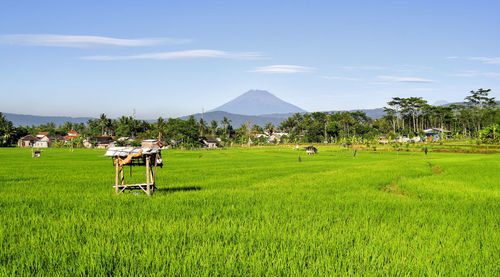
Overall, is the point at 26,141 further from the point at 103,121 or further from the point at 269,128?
the point at 269,128

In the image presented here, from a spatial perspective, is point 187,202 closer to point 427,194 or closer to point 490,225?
point 490,225

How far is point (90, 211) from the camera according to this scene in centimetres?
959

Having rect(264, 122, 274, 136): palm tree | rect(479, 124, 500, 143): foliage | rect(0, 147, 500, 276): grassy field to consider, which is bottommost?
rect(0, 147, 500, 276): grassy field

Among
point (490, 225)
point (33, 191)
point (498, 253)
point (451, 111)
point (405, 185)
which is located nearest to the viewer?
point (498, 253)

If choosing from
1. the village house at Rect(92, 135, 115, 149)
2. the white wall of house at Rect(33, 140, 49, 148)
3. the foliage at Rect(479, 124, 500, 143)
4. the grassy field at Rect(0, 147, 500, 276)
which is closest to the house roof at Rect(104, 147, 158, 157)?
the grassy field at Rect(0, 147, 500, 276)

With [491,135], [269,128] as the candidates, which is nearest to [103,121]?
[269,128]

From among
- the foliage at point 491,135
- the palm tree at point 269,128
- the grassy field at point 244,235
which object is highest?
the palm tree at point 269,128

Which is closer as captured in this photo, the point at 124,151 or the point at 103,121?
the point at 124,151

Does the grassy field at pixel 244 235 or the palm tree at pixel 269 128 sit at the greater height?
the palm tree at pixel 269 128

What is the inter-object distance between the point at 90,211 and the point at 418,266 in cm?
779

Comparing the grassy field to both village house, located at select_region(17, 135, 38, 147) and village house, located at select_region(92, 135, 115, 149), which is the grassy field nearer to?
village house, located at select_region(92, 135, 115, 149)

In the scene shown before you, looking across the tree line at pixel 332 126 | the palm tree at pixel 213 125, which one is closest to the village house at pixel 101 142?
the tree line at pixel 332 126

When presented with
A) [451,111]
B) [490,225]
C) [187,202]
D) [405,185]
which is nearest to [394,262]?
[490,225]

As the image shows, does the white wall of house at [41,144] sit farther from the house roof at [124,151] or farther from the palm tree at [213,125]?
the house roof at [124,151]
